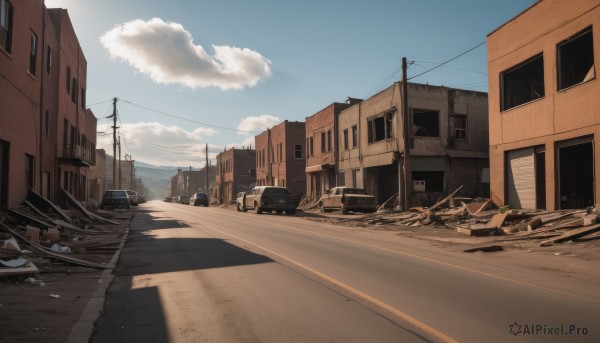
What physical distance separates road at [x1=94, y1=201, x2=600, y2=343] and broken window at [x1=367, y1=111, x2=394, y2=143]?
20294mm

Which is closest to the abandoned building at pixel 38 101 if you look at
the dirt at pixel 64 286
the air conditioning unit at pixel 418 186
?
the dirt at pixel 64 286

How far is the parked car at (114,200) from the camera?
1377 inches

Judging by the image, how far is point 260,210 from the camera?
106 ft

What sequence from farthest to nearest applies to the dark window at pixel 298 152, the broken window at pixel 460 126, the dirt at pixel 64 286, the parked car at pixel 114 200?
the dark window at pixel 298 152 → the parked car at pixel 114 200 → the broken window at pixel 460 126 → the dirt at pixel 64 286

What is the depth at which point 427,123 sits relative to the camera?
31.5 m

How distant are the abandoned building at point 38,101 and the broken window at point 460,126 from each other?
23.6 meters

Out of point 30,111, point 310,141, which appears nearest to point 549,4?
point 30,111

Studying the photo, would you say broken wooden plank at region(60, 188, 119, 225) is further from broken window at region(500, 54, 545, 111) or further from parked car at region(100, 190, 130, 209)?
broken window at region(500, 54, 545, 111)

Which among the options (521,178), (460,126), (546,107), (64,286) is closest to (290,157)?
(460,126)

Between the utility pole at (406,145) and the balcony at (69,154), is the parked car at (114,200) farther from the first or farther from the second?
the utility pole at (406,145)

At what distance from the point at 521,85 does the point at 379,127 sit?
12.2 meters

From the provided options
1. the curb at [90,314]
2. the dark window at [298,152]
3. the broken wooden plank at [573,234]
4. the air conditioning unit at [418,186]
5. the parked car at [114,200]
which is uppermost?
the dark window at [298,152]

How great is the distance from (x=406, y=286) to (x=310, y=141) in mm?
37320

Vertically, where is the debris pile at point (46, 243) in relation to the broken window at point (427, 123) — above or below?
below
